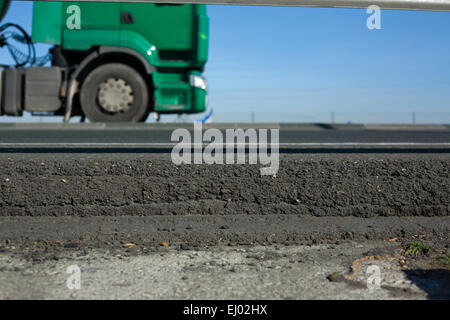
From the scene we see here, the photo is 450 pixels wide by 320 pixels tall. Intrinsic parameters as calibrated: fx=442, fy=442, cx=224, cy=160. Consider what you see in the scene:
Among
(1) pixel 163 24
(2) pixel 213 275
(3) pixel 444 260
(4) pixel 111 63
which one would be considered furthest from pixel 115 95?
(3) pixel 444 260

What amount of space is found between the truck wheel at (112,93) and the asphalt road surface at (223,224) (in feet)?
16.7

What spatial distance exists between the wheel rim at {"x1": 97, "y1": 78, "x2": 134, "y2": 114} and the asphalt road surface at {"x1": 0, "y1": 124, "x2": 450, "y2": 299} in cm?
508

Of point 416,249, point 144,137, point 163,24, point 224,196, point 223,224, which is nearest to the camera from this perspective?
point 416,249

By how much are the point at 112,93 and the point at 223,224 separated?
611 cm

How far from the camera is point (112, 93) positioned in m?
7.82

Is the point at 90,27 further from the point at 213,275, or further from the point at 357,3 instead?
the point at 213,275

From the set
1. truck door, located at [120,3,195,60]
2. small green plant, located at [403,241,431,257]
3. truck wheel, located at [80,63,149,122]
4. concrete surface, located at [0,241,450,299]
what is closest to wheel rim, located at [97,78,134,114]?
truck wheel, located at [80,63,149,122]

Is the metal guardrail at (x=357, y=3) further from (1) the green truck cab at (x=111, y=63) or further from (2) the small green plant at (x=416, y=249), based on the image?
(1) the green truck cab at (x=111, y=63)

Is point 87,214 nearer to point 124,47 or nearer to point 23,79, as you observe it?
point 124,47

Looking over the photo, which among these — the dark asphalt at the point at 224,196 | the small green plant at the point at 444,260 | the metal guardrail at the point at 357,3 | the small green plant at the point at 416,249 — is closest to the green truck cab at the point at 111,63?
the dark asphalt at the point at 224,196

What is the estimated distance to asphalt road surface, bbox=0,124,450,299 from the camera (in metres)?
1.53

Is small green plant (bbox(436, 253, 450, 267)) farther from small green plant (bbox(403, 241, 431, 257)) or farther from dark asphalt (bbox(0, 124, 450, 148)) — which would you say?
dark asphalt (bbox(0, 124, 450, 148))

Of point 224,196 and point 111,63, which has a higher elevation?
point 111,63
